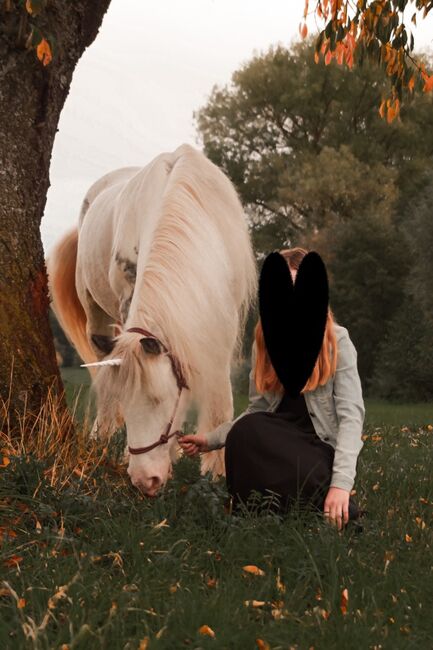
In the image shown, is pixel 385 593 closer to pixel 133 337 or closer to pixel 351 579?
pixel 351 579

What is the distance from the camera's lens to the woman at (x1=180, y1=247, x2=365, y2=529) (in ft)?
15.1

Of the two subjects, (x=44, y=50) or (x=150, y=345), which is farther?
(x=44, y=50)

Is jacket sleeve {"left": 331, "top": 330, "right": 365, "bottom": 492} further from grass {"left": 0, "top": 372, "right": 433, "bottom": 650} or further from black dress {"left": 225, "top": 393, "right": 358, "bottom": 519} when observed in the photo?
grass {"left": 0, "top": 372, "right": 433, "bottom": 650}

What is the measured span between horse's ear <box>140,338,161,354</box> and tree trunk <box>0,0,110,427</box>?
105 centimetres

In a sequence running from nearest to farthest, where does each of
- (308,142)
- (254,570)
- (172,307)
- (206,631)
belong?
(206,631) < (254,570) < (172,307) < (308,142)

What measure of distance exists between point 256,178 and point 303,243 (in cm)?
568

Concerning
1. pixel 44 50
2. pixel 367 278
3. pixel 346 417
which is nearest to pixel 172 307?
pixel 346 417

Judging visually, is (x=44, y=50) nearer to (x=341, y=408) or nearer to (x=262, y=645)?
(x=341, y=408)

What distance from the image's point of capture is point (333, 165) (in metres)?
35.2

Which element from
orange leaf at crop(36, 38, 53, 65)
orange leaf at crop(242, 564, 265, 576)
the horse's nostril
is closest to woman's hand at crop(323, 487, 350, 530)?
orange leaf at crop(242, 564, 265, 576)

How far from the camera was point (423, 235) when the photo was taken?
28.1m

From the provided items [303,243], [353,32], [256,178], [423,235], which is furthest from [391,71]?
[256,178]

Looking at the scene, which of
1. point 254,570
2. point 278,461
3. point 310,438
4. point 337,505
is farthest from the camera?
point 310,438

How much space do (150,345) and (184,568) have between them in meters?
1.50
